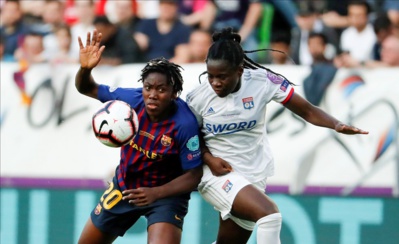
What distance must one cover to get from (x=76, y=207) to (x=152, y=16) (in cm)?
A: 283

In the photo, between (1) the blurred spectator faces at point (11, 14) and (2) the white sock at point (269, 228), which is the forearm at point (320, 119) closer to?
(2) the white sock at point (269, 228)

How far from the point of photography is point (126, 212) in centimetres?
696

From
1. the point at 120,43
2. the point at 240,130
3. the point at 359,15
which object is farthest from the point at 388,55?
the point at 240,130

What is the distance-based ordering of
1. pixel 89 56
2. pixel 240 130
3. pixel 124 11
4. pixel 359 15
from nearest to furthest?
pixel 89 56, pixel 240 130, pixel 359 15, pixel 124 11

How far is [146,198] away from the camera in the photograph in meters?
6.80

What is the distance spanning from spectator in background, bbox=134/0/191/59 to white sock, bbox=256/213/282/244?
154 inches

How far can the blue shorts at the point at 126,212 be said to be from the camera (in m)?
6.86

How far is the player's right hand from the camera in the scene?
702 cm

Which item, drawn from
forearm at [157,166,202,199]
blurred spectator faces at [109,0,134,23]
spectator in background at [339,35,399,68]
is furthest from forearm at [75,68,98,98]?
blurred spectator faces at [109,0,134,23]

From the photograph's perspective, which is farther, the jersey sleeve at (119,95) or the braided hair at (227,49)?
the jersey sleeve at (119,95)

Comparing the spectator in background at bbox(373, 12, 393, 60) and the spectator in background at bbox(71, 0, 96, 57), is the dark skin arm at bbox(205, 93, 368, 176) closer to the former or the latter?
the spectator in background at bbox(373, 12, 393, 60)

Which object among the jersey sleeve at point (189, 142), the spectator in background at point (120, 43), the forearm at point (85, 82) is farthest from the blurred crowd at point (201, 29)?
the jersey sleeve at point (189, 142)

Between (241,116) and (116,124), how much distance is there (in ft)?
3.26

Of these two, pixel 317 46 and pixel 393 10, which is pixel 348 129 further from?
pixel 393 10
